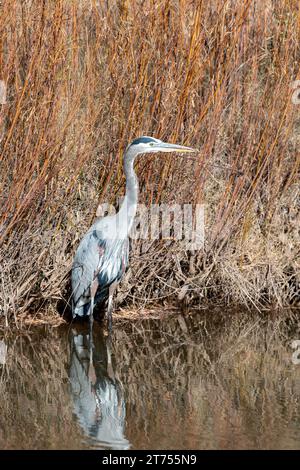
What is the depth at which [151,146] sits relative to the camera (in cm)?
568

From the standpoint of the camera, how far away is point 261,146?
6328mm

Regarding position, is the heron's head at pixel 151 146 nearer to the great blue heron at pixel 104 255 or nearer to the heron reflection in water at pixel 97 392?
the great blue heron at pixel 104 255

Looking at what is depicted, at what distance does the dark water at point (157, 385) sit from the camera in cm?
418

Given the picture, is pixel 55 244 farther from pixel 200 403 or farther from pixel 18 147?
pixel 200 403

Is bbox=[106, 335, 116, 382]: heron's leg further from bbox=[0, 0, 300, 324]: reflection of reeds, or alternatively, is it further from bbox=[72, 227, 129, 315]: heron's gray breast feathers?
bbox=[0, 0, 300, 324]: reflection of reeds

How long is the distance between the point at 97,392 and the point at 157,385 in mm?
371

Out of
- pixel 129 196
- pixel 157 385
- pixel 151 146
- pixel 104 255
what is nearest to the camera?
pixel 157 385

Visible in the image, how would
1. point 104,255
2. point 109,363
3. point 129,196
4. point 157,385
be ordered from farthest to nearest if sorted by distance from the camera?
1. point 104,255
2. point 129,196
3. point 109,363
4. point 157,385

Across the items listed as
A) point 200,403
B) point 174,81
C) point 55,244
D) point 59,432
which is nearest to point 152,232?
point 55,244

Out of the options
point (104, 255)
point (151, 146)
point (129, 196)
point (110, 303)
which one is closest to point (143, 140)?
point (151, 146)

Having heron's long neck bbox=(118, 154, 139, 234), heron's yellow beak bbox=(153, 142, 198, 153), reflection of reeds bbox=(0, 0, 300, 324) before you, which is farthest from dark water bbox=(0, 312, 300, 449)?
heron's yellow beak bbox=(153, 142, 198, 153)

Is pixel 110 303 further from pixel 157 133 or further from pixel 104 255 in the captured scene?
pixel 157 133

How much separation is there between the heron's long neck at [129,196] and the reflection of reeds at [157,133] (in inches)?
9.3

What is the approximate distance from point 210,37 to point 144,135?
829 mm
